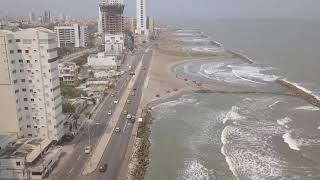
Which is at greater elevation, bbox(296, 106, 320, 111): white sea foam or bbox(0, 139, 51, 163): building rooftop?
bbox(0, 139, 51, 163): building rooftop

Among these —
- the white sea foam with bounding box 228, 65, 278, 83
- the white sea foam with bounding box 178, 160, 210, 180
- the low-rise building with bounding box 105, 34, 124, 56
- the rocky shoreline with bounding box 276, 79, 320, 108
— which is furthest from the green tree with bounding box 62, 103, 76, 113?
the low-rise building with bounding box 105, 34, 124, 56

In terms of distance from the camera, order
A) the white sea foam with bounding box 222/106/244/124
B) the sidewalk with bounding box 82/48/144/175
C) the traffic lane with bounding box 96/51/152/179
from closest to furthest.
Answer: the traffic lane with bounding box 96/51/152/179 < the sidewalk with bounding box 82/48/144/175 < the white sea foam with bounding box 222/106/244/124

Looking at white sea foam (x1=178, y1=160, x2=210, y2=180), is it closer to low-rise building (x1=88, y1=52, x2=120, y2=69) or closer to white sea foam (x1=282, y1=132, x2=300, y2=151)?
white sea foam (x1=282, y1=132, x2=300, y2=151)

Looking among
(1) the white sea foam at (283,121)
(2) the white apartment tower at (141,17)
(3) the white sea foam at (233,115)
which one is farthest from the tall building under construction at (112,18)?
(1) the white sea foam at (283,121)

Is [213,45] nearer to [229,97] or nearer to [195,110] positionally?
[229,97]

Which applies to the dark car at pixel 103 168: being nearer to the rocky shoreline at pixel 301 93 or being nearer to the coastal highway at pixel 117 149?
the coastal highway at pixel 117 149

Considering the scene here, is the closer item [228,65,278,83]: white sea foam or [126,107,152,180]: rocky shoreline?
[126,107,152,180]: rocky shoreline

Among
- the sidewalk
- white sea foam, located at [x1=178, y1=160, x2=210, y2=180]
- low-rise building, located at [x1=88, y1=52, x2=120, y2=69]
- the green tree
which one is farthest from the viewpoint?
low-rise building, located at [x1=88, y1=52, x2=120, y2=69]

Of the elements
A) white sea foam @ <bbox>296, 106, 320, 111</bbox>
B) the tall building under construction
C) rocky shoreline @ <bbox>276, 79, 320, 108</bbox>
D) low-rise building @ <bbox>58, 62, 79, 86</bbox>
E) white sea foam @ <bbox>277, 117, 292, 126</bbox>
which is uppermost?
the tall building under construction

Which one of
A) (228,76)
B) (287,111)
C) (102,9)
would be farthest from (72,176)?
(102,9)

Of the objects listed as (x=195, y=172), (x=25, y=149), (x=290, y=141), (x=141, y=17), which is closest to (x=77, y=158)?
(x=25, y=149)
